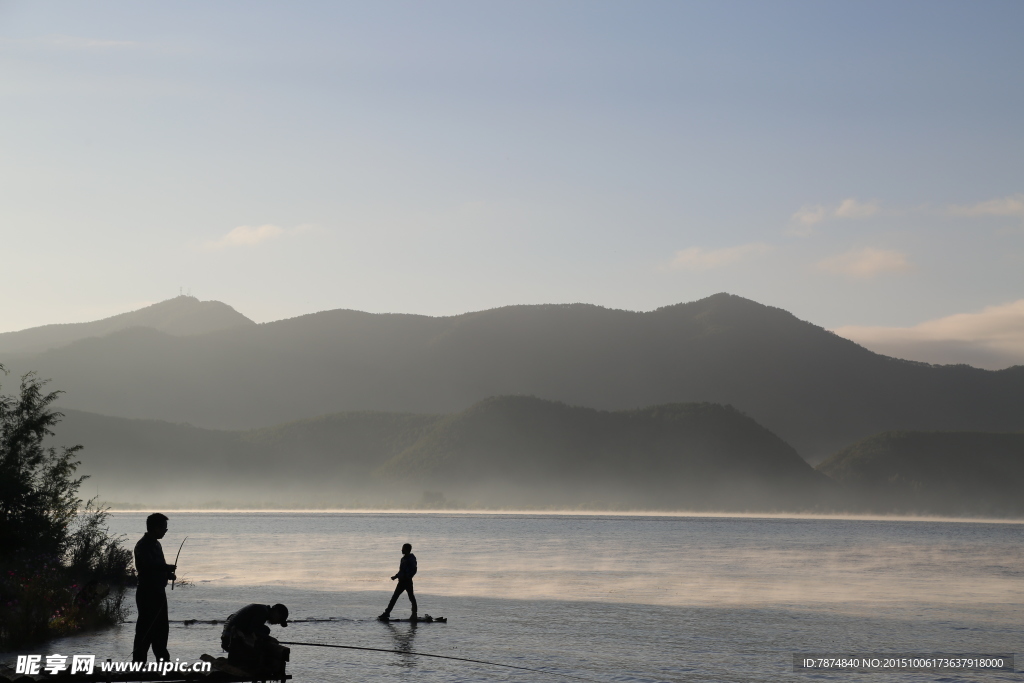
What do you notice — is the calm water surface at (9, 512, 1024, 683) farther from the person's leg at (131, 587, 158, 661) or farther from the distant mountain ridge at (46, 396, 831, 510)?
the distant mountain ridge at (46, 396, 831, 510)

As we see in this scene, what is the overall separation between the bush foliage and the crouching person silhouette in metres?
7.45

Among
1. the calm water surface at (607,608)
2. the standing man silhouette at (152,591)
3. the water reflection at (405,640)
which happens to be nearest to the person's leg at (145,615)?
the standing man silhouette at (152,591)

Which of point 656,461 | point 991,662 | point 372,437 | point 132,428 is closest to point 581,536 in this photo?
point 991,662

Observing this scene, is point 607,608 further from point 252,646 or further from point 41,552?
point 252,646

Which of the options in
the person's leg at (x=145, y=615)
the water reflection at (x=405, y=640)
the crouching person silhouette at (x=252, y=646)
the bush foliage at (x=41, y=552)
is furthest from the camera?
the bush foliage at (x=41, y=552)

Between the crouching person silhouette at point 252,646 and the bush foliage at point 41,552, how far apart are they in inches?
293

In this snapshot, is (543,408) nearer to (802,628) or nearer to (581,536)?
(581,536)

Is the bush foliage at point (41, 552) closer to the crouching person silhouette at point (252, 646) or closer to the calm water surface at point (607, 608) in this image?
the calm water surface at point (607, 608)

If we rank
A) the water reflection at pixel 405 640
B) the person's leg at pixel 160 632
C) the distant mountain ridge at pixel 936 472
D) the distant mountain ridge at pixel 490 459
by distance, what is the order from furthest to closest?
1. the distant mountain ridge at pixel 936 472
2. the distant mountain ridge at pixel 490 459
3. the water reflection at pixel 405 640
4. the person's leg at pixel 160 632

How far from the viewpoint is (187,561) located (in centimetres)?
4388

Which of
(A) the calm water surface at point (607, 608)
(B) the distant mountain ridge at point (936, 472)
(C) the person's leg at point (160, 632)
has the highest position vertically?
(B) the distant mountain ridge at point (936, 472)

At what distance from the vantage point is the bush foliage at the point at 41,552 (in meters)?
19.2

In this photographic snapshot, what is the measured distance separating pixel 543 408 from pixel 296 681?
168390 mm

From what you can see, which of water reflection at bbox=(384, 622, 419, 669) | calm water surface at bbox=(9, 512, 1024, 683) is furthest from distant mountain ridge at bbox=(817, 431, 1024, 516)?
water reflection at bbox=(384, 622, 419, 669)
